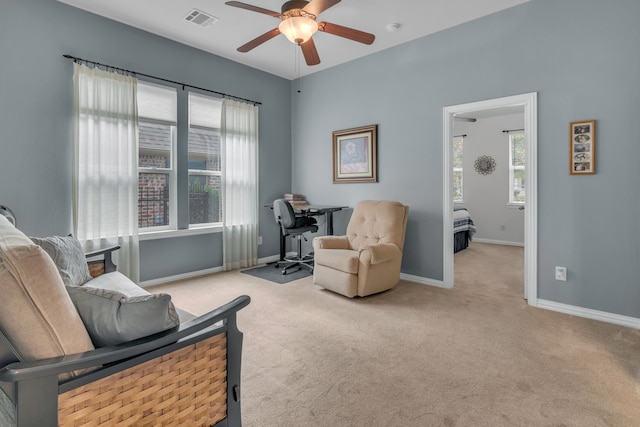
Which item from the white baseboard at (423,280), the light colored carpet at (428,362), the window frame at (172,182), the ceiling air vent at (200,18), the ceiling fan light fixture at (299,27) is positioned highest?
the ceiling air vent at (200,18)

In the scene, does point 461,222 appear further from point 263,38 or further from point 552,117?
point 263,38

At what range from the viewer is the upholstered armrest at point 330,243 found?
12.4 feet

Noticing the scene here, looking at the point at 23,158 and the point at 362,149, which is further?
the point at 362,149

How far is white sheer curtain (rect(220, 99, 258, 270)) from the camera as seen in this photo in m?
4.54

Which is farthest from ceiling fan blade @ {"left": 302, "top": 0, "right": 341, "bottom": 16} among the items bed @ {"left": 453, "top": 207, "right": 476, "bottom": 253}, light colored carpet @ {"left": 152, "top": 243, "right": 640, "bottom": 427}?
bed @ {"left": 453, "top": 207, "right": 476, "bottom": 253}

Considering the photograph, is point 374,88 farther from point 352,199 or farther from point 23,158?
point 23,158

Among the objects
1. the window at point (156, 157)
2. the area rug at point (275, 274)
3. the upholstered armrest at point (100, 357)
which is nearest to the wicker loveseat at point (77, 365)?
the upholstered armrest at point (100, 357)

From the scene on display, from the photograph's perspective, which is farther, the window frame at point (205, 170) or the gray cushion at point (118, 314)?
the window frame at point (205, 170)

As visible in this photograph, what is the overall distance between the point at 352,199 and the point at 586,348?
300 cm

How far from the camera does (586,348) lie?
2.33m

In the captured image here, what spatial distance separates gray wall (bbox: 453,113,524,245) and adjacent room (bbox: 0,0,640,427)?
1.75m

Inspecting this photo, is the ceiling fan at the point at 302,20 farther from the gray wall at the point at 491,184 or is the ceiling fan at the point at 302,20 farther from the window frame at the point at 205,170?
the gray wall at the point at 491,184

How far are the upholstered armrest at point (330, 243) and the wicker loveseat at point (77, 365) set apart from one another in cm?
260

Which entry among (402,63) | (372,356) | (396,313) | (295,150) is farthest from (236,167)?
(372,356)
